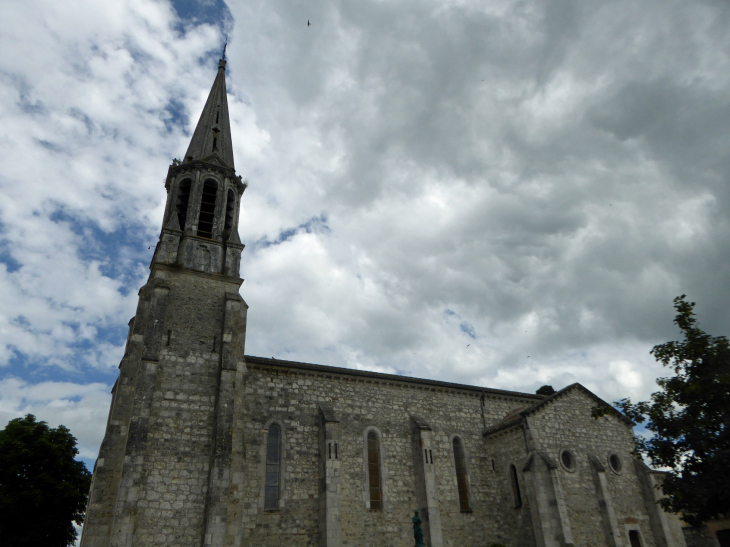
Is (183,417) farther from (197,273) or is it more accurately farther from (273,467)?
(197,273)

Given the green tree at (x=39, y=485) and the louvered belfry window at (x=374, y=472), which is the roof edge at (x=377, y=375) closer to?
the louvered belfry window at (x=374, y=472)

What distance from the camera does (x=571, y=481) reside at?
78.7 feet

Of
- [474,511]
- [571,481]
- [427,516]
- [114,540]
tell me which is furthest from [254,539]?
[571,481]

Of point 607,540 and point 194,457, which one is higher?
point 194,457

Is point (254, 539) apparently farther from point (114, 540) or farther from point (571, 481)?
point (571, 481)

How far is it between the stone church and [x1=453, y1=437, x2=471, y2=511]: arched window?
0.08 meters

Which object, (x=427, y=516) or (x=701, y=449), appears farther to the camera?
(x=427, y=516)

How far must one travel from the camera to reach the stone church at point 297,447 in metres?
18.3

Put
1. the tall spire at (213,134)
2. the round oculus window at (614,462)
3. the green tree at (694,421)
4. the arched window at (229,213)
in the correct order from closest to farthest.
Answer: the green tree at (694,421) → the round oculus window at (614,462) → the arched window at (229,213) → the tall spire at (213,134)

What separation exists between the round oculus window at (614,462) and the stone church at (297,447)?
8 centimetres

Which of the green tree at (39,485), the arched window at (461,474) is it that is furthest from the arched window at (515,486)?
the green tree at (39,485)

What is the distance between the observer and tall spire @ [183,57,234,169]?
1080 inches

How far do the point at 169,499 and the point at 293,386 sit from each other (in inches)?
283

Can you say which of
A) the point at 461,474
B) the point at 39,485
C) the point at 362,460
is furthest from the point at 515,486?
the point at 39,485
